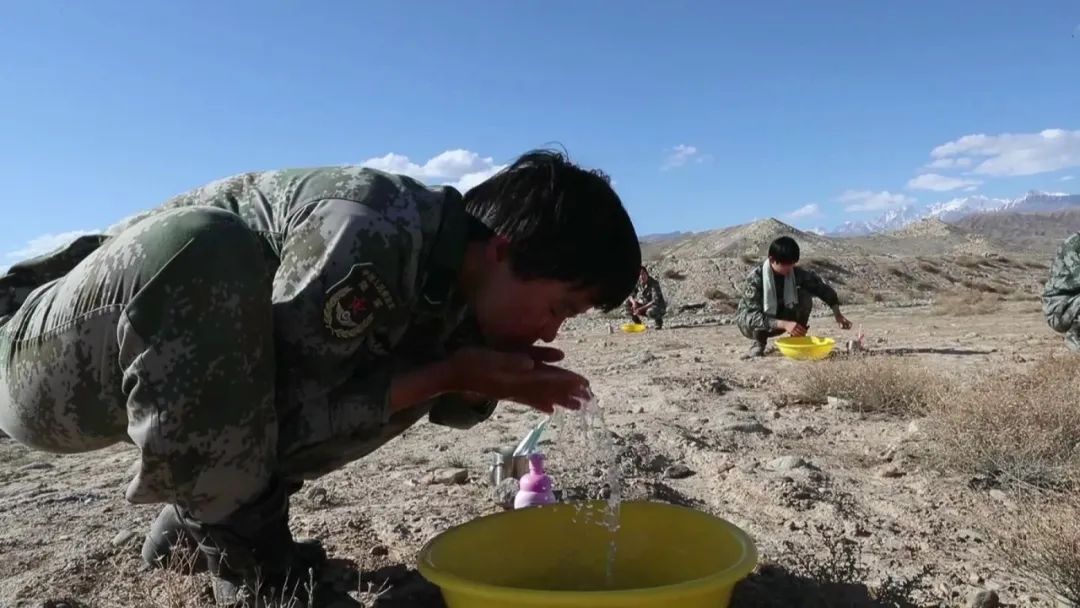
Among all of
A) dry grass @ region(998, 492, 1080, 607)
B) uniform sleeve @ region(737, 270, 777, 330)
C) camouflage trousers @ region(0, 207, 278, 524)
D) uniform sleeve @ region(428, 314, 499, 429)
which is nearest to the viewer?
camouflage trousers @ region(0, 207, 278, 524)

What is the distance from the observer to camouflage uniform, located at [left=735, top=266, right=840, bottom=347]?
7559 mm

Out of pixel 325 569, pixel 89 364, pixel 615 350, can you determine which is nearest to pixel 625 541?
pixel 325 569

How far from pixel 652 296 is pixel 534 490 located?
10.5 m

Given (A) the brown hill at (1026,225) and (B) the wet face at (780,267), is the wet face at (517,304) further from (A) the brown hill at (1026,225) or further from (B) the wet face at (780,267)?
(A) the brown hill at (1026,225)

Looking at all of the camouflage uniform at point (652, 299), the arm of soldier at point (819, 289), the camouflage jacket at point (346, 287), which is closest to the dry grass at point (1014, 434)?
the camouflage jacket at point (346, 287)

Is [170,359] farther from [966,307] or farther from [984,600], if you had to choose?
[966,307]

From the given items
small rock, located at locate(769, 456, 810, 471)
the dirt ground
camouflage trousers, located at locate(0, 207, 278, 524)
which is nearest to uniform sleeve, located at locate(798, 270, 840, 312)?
the dirt ground

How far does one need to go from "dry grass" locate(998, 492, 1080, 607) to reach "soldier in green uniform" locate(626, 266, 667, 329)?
10.3 m

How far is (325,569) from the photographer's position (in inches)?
86.9

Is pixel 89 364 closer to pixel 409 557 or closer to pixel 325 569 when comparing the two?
pixel 325 569

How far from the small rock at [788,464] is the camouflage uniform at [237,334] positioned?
1.94 meters

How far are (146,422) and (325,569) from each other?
78 cm

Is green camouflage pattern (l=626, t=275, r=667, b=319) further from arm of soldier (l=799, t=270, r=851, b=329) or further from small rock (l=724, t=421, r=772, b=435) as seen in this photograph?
small rock (l=724, t=421, r=772, b=435)

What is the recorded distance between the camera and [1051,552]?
6.64 feet
